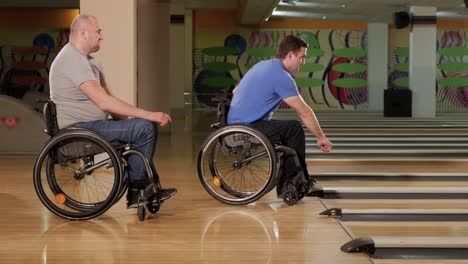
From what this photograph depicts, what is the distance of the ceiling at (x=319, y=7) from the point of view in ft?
52.4

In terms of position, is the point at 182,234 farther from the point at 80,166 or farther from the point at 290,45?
the point at 290,45

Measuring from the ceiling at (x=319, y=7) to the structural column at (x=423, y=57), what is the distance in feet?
0.99

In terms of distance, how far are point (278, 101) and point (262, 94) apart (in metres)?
0.14

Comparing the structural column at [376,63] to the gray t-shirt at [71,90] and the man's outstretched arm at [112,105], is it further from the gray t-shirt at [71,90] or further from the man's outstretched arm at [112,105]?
the man's outstretched arm at [112,105]

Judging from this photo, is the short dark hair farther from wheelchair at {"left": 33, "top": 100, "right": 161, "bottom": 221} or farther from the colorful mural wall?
the colorful mural wall

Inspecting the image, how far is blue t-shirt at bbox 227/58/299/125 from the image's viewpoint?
554cm

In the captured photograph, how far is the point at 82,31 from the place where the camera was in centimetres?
488

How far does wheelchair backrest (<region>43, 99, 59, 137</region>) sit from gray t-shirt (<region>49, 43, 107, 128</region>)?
10 centimetres

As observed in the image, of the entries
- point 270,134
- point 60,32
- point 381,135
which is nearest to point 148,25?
point 381,135

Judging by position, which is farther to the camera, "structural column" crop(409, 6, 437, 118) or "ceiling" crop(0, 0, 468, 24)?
"structural column" crop(409, 6, 437, 118)

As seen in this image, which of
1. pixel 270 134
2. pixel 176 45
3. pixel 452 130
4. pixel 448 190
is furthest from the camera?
pixel 176 45

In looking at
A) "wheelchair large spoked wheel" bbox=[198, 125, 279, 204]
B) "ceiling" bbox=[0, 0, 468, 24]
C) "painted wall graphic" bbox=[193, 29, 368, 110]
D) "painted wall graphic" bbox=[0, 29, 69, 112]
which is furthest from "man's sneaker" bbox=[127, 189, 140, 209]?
"painted wall graphic" bbox=[193, 29, 368, 110]

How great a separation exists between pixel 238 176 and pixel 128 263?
310 cm

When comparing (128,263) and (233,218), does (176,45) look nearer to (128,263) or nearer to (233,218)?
(233,218)
